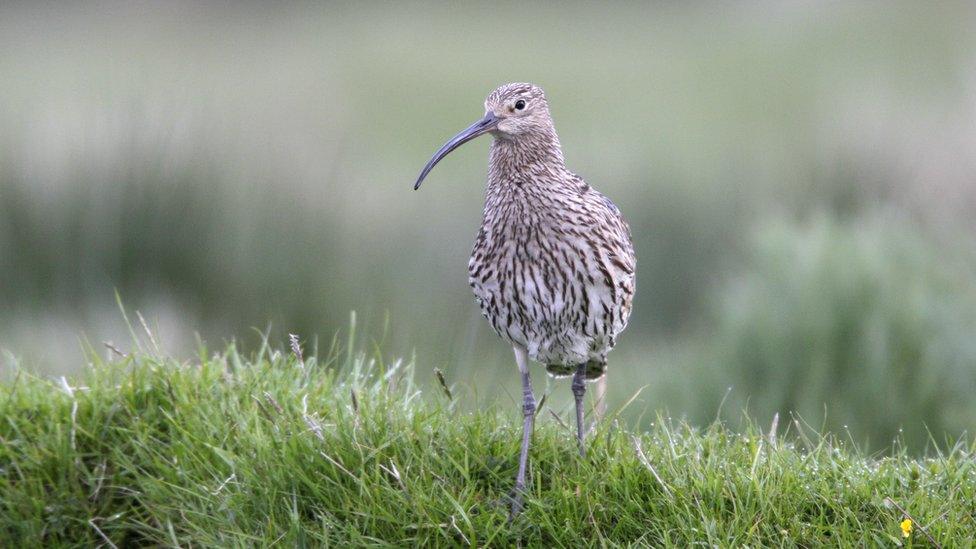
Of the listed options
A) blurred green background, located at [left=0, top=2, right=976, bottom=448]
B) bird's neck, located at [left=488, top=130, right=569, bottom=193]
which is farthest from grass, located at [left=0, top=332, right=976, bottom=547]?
bird's neck, located at [left=488, top=130, right=569, bottom=193]

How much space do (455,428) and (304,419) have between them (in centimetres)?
59

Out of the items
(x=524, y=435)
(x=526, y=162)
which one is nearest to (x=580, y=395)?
(x=524, y=435)

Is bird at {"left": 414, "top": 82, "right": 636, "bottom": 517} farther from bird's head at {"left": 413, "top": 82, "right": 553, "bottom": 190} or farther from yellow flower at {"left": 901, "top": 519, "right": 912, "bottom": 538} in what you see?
yellow flower at {"left": 901, "top": 519, "right": 912, "bottom": 538}

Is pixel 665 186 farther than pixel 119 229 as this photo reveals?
Yes

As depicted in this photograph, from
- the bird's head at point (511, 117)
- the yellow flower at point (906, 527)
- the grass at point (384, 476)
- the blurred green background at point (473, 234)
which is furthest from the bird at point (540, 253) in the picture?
the yellow flower at point (906, 527)

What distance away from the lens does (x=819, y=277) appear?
30.3 ft

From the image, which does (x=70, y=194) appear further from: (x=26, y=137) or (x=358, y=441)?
(x=358, y=441)

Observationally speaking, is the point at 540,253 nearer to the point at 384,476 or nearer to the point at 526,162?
the point at 526,162

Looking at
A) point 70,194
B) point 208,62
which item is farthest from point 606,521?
point 208,62

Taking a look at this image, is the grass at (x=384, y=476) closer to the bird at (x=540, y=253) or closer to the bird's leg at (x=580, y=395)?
the bird's leg at (x=580, y=395)

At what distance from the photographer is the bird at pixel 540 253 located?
5.89 meters

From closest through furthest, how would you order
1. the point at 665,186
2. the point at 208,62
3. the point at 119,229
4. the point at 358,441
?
the point at 358,441
the point at 119,229
the point at 665,186
the point at 208,62

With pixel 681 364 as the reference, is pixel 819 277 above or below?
above

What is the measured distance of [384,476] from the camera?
5.61 m
